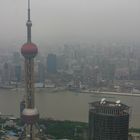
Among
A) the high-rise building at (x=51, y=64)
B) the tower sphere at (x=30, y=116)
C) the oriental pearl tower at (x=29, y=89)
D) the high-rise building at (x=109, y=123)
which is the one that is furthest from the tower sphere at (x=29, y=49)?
the high-rise building at (x=51, y=64)

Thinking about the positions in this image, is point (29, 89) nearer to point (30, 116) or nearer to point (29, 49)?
point (30, 116)

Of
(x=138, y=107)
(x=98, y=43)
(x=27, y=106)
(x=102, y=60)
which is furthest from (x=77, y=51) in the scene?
(x=27, y=106)

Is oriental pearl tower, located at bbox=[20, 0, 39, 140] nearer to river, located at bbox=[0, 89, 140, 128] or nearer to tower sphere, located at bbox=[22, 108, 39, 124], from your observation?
tower sphere, located at bbox=[22, 108, 39, 124]

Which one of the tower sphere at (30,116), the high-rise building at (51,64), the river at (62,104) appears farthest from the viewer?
the high-rise building at (51,64)

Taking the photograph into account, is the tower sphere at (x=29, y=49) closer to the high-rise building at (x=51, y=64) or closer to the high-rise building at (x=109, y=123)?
the high-rise building at (x=109, y=123)

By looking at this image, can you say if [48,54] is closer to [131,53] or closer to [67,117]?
[131,53]

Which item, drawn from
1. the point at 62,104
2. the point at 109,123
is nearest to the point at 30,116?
the point at 62,104
